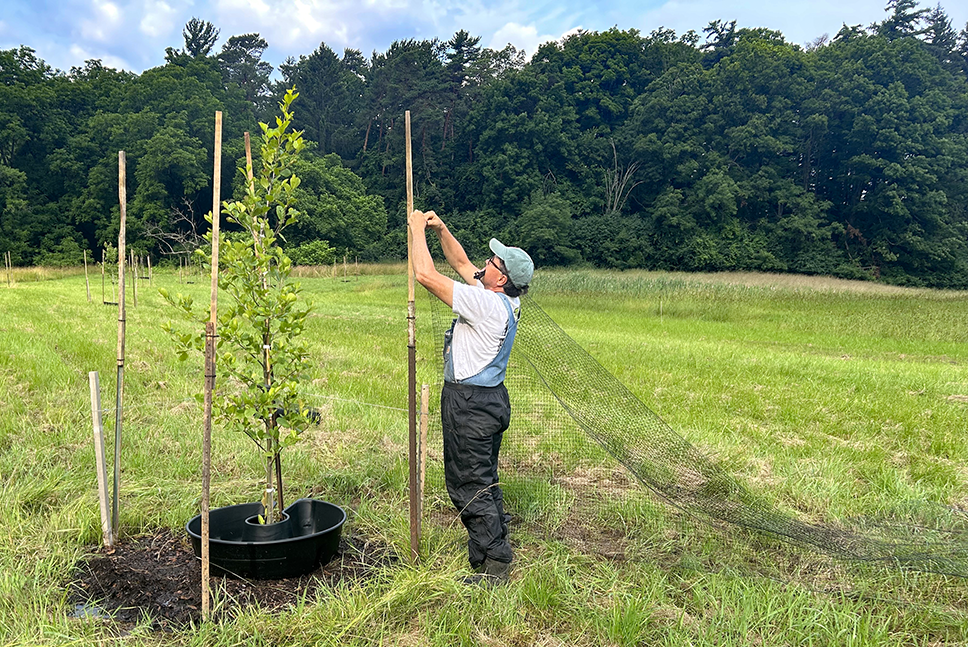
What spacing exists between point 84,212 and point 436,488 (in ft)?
149

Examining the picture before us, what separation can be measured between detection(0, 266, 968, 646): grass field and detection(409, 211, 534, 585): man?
0.63ft

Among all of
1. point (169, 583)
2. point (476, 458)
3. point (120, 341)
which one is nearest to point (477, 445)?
point (476, 458)

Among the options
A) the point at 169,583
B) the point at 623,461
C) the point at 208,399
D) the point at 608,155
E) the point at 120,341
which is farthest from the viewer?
the point at 608,155

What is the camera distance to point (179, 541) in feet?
11.3

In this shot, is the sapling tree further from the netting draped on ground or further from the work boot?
the netting draped on ground

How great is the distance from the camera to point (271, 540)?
3.21 meters

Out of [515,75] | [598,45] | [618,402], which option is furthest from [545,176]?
[618,402]

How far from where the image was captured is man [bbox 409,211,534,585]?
298 cm

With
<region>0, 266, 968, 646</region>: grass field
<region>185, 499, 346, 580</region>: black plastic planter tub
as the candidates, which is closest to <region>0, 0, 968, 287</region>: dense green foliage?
<region>0, 266, 968, 646</region>: grass field

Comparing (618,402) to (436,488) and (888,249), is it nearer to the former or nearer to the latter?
(436,488)

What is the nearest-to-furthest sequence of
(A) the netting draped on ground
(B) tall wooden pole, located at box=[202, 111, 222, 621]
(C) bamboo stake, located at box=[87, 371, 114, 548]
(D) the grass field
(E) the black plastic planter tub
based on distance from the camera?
(B) tall wooden pole, located at box=[202, 111, 222, 621], (D) the grass field, (E) the black plastic planter tub, (A) the netting draped on ground, (C) bamboo stake, located at box=[87, 371, 114, 548]

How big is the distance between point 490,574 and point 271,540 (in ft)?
3.56

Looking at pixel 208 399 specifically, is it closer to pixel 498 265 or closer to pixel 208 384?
pixel 208 384

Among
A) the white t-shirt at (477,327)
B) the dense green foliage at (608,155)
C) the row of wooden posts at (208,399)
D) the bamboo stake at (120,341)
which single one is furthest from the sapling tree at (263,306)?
the dense green foliage at (608,155)
